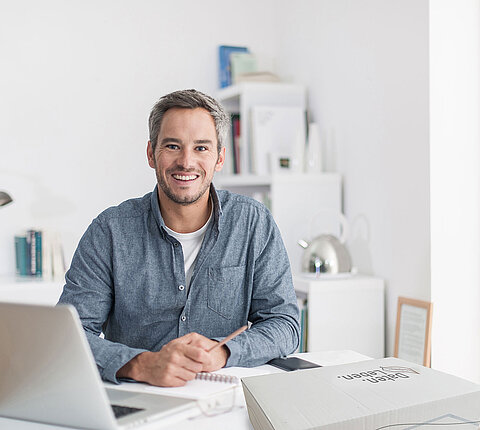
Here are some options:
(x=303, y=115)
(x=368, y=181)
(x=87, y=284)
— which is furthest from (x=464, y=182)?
(x=87, y=284)

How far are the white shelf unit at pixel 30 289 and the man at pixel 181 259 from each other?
126 centimetres

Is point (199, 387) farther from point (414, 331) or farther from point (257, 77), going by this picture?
point (257, 77)

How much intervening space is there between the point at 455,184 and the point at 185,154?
1300mm

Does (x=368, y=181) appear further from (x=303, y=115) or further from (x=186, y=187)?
(x=186, y=187)

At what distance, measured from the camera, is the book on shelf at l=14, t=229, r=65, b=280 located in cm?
306

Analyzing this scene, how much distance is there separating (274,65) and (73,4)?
3.80ft

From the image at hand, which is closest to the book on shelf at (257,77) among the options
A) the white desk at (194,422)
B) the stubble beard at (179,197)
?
the stubble beard at (179,197)

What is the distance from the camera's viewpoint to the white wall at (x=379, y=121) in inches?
100.0

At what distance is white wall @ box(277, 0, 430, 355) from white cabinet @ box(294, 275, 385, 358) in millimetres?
60

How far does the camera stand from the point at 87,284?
1.59 m

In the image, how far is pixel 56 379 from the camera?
952 mm

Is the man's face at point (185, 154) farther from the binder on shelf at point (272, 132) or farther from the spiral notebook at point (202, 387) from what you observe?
the binder on shelf at point (272, 132)

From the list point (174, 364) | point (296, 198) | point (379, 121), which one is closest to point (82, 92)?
point (296, 198)

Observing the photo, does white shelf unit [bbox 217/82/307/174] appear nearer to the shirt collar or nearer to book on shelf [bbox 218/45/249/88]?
book on shelf [bbox 218/45/249/88]
